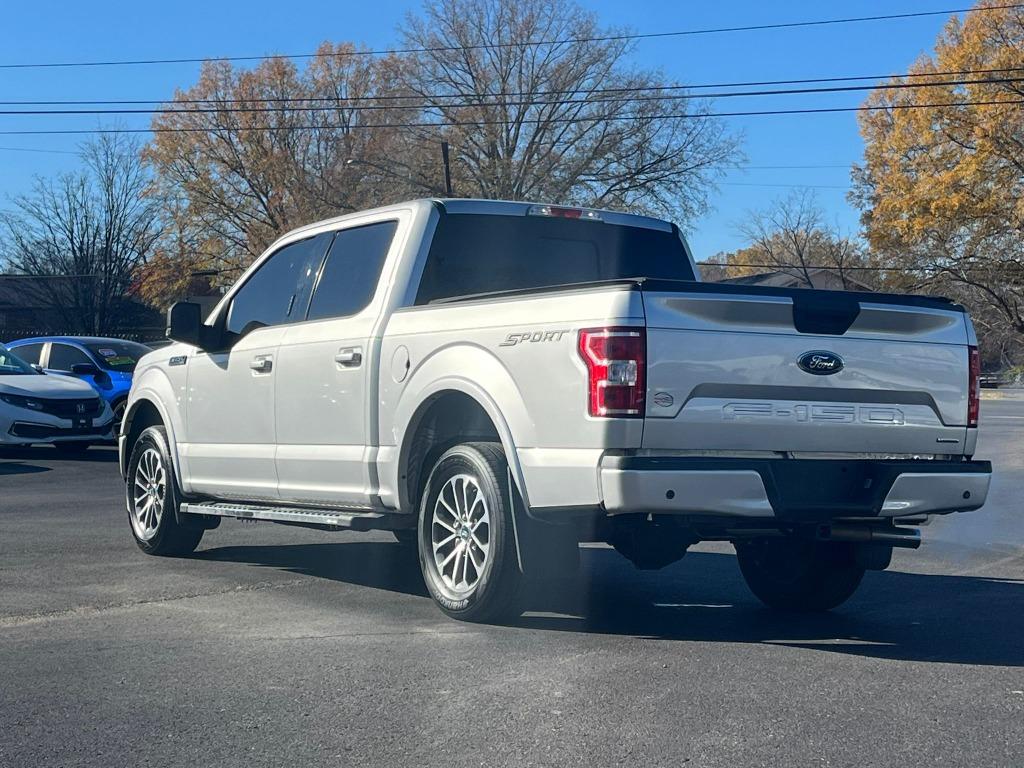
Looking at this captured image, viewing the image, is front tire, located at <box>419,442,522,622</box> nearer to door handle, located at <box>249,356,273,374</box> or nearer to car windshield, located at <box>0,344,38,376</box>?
door handle, located at <box>249,356,273,374</box>

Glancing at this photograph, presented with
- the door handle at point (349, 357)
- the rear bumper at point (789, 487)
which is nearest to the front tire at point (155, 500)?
the door handle at point (349, 357)

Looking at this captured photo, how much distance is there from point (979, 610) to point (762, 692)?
2.38 metres

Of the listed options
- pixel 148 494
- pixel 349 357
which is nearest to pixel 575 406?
pixel 349 357

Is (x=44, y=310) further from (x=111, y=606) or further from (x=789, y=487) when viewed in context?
(x=789, y=487)

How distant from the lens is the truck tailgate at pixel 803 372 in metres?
5.39

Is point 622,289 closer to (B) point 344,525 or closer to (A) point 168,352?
(B) point 344,525

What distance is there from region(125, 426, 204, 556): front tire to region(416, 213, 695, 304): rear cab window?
267cm

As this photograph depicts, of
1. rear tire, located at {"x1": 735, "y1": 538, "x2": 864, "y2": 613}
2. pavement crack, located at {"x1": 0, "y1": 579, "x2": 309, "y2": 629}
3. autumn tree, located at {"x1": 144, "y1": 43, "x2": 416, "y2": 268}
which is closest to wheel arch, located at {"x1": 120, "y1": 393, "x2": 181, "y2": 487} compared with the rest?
pavement crack, located at {"x1": 0, "y1": 579, "x2": 309, "y2": 629}

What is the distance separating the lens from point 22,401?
1661cm

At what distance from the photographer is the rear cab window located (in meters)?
7.02

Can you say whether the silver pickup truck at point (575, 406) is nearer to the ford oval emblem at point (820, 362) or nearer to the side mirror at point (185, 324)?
the ford oval emblem at point (820, 362)

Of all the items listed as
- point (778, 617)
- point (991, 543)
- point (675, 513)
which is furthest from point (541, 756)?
point (991, 543)

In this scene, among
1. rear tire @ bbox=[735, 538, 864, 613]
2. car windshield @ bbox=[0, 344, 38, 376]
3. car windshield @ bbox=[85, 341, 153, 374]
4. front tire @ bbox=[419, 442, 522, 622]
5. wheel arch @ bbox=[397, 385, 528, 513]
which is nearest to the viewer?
front tire @ bbox=[419, 442, 522, 622]

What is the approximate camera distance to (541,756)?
4066 mm
